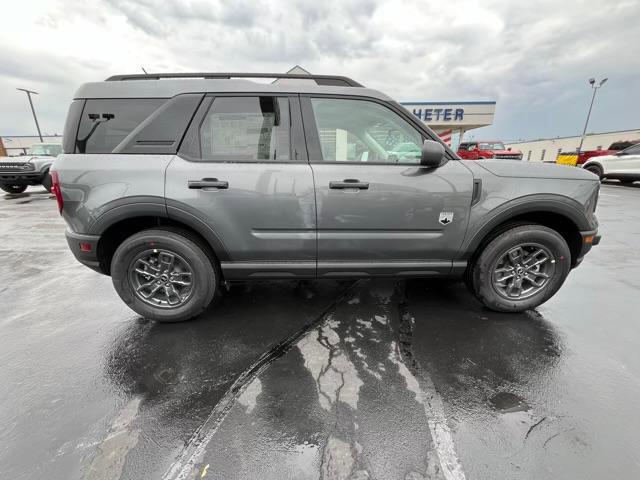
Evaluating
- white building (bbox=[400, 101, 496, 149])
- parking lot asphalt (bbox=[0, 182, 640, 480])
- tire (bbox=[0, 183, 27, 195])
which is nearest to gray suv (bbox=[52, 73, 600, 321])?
parking lot asphalt (bbox=[0, 182, 640, 480])

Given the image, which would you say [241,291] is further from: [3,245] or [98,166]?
[3,245]

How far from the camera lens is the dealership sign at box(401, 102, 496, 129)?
23.8m

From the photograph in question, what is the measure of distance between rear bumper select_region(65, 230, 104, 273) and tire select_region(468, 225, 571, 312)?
11.2 feet

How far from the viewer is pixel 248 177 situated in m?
2.53

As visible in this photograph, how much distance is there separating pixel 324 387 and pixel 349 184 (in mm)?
1551

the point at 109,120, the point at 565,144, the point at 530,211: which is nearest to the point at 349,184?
the point at 530,211

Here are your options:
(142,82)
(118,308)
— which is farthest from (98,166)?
(118,308)

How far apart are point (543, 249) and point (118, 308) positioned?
14.1ft

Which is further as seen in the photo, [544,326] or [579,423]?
[544,326]

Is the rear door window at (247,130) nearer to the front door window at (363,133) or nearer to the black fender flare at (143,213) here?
the front door window at (363,133)

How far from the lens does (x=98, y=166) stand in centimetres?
251

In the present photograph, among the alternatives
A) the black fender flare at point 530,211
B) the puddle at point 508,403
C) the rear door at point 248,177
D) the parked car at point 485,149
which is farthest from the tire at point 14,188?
the parked car at point 485,149

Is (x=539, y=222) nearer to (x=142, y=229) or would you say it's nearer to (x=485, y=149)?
(x=142, y=229)

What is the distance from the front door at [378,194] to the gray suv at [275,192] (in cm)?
1
